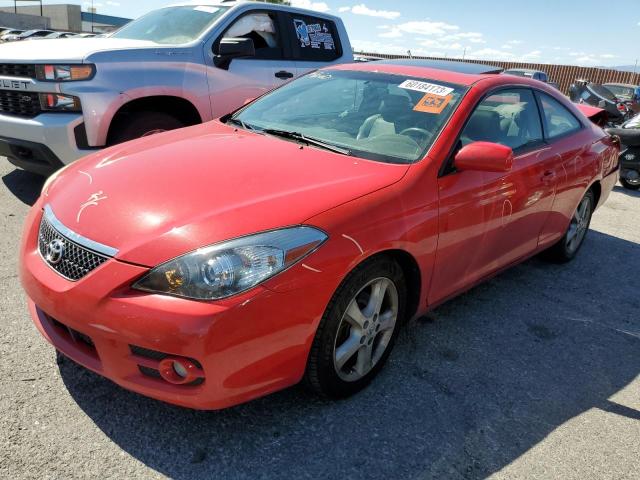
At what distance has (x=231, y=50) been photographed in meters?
5.04

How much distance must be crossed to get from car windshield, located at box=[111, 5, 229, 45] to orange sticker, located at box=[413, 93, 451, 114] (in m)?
2.98

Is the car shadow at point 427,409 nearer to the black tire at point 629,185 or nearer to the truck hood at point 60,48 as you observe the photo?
the truck hood at point 60,48

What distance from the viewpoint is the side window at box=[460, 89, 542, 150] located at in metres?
3.14

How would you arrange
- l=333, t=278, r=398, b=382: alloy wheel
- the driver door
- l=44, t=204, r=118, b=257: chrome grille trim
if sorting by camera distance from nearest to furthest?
1. l=44, t=204, r=118, b=257: chrome grille trim
2. l=333, t=278, r=398, b=382: alloy wheel
3. the driver door

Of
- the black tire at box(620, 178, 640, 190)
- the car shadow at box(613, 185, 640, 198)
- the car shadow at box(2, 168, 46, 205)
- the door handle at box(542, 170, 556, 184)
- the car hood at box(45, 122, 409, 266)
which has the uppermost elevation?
the car hood at box(45, 122, 409, 266)

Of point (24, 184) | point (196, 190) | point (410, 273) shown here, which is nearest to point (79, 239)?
point (196, 190)

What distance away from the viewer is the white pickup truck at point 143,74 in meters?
4.25

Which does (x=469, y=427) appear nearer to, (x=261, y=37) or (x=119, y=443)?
(x=119, y=443)

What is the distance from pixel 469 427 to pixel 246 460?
1.04 m

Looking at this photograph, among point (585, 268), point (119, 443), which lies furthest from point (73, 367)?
point (585, 268)

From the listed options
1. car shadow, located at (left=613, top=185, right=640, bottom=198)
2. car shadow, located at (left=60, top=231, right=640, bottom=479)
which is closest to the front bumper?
car shadow, located at (left=60, top=231, right=640, bottom=479)

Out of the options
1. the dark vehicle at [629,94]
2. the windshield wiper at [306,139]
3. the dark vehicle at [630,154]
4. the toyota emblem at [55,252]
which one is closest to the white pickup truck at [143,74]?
the windshield wiper at [306,139]

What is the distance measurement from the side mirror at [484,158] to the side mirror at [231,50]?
3033 millimetres

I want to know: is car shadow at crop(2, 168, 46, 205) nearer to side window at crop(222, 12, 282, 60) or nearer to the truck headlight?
the truck headlight
